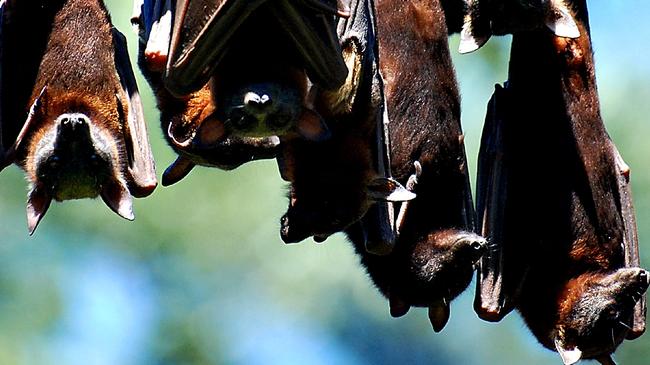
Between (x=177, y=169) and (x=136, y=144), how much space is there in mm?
467

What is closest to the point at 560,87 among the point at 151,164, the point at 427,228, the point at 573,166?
the point at 573,166

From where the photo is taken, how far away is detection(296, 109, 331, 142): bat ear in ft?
26.0

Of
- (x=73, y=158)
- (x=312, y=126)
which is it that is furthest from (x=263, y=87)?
(x=73, y=158)

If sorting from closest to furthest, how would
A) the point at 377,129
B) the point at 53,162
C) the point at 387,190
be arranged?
the point at 387,190
the point at 377,129
the point at 53,162

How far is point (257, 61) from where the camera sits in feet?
26.3

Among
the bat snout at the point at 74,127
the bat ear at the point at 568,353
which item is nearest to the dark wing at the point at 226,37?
the bat snout at the point at 74,127

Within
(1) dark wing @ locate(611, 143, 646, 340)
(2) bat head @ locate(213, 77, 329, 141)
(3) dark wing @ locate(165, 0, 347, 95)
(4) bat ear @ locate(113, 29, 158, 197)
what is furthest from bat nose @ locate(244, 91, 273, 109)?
(1) dark wing @ locate(611, 143, 646, 340)

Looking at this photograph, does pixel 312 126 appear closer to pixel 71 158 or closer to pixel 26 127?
pixel 71 158

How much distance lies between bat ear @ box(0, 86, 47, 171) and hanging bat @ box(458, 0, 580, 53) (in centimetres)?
248

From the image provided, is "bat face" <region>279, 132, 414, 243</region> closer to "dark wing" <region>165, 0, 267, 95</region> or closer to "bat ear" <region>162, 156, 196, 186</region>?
"bat ear" <region>162, 156, 196, 186</region>

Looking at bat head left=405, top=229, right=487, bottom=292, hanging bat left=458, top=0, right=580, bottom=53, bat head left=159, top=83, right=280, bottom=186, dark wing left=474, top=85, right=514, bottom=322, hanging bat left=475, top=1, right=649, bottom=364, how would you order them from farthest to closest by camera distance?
hanging bat left=475, top=1, right=649, bottom=364 → dark wing left=474, top=85, right=514, bottom=322 → bat head left=405, top=229, right=487, bottom=292 → hanging bat left=458, top=0, right=580, bottom=53 → bat head left=159, top=83, right=280, bottom=186

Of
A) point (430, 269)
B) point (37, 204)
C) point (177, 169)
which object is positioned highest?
point (177, 169)

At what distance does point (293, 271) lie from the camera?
81.6 feet

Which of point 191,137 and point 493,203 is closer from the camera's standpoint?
point 191,137
